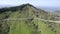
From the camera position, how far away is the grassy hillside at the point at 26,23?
1767 centimetres

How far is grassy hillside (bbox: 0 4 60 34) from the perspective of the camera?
58.0ft

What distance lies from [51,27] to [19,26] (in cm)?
373

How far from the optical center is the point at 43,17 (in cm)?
1939

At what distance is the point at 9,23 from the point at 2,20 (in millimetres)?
890

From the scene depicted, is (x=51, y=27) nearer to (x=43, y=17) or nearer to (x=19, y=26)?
(x=43, y=17)

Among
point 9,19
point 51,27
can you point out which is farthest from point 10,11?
point 51,27

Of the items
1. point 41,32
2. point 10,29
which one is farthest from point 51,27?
point 10,29

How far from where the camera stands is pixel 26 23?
59.6ft

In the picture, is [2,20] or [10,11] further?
[10,11]

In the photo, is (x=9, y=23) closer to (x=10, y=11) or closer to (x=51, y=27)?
(x=10, y=11)

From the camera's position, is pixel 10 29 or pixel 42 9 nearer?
pixel 10 29

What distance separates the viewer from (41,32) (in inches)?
693

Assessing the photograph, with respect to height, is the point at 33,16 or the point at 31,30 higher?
the point at 33,16

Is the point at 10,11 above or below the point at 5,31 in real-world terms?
above
